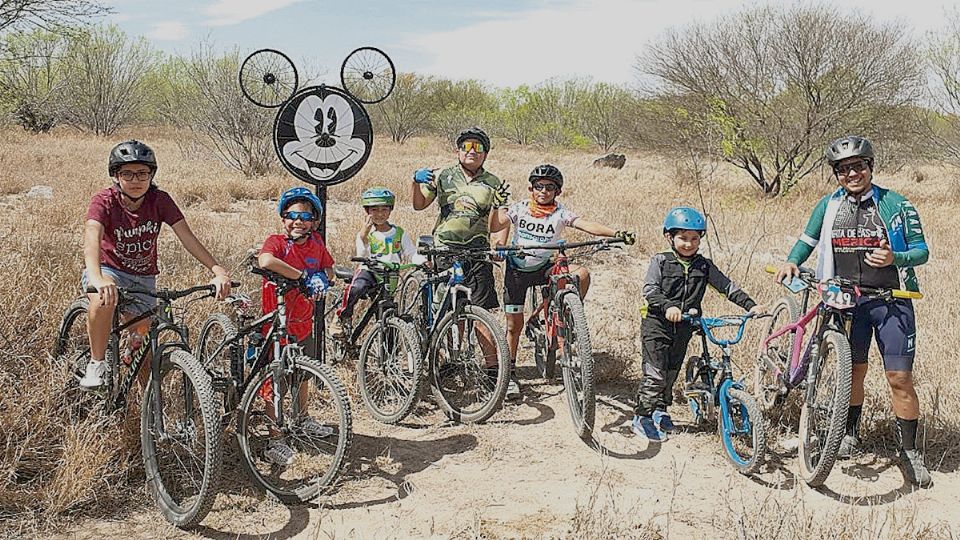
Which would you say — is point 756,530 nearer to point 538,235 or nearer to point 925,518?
point 925,518

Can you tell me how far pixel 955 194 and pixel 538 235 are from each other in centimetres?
1754

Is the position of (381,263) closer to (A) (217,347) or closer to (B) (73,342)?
(A) (217,347)

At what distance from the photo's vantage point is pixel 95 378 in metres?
4.03

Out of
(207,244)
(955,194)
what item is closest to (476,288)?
(207,244)

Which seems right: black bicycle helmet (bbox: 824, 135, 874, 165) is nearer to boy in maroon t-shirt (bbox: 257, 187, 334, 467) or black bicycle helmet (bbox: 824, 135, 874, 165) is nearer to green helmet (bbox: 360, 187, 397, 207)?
boy in maroon t-shirt (bbox: 257, 187, 334, 467)

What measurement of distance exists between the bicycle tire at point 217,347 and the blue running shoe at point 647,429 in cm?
260

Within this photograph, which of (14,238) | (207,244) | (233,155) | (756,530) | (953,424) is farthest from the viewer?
(233,155)

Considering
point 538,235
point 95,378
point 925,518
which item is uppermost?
point 538,235

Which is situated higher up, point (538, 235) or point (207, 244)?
point (538, 235)

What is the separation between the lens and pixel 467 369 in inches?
209

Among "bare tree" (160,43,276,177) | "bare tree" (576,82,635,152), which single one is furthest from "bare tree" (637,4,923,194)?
"bare tree" (576,82,635,152)

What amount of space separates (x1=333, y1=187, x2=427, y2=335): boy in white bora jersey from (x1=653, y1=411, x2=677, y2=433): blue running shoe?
2.16m

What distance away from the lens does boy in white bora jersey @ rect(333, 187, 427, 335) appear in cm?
592

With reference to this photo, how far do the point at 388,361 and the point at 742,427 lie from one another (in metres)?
2.35
